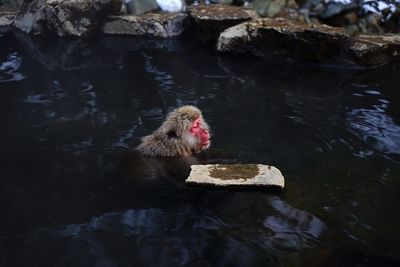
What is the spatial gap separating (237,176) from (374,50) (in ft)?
17.5

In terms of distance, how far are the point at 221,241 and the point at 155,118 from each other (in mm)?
2650

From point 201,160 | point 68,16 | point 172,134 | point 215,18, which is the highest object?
point 215,18

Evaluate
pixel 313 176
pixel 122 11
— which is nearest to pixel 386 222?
pixel 313 176

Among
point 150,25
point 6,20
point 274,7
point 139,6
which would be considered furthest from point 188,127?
point 6,20

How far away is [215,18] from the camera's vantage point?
9.39 m

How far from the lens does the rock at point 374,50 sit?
8289 millimetres

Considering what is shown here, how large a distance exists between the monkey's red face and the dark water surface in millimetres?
174

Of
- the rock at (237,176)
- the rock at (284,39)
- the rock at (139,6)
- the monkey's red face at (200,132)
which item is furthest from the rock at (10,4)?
the rock at (237,176)

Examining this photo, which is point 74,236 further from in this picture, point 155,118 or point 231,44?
point 231,44

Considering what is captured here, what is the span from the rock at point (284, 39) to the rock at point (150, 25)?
5.37 ft

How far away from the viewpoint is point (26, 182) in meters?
4.17

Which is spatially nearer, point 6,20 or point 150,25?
point 150,25

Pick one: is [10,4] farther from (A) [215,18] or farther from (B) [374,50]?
(B) [374,50]

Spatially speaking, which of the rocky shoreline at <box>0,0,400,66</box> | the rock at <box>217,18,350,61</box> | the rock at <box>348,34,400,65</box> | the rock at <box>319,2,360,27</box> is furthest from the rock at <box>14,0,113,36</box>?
the rock at <box>348,34,400,65</box>
